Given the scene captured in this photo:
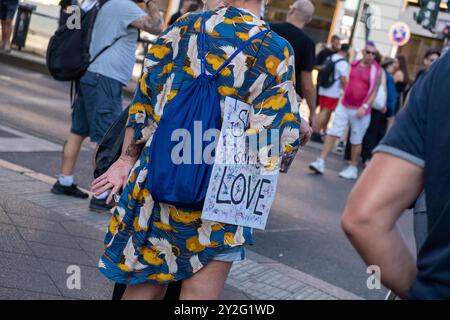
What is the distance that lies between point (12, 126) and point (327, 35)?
21.2 m

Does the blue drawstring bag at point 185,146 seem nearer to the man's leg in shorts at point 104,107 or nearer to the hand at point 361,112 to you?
the man's leg in shorts at point 104,107

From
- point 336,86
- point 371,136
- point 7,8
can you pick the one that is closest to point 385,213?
point 371,136

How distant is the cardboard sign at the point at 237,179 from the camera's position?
2621mm

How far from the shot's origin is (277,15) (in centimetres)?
2808

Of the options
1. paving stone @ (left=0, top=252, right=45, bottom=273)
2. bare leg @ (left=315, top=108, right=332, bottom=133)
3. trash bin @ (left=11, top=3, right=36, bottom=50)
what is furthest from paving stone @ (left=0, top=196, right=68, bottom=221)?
trash bin @ (left=11, top=3, right=36, bottom=50)

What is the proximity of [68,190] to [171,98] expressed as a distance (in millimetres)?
3454

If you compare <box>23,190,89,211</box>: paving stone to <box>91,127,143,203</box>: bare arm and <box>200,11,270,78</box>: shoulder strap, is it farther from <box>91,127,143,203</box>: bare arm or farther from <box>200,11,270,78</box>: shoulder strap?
<box>200,11,270,78</box>: shoulder strap

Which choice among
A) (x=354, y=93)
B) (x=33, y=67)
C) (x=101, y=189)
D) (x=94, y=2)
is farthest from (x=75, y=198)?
(x=33, y=67)

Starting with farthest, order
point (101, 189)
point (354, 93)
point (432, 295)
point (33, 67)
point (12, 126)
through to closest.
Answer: point (33, 67)
point (354, 93)
point (12, 126)
point (101, 189)
point (432, 295)

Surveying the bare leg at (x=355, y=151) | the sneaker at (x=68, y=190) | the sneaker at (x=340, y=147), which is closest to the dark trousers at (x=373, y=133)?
the bare leg at (x=355, y=151)

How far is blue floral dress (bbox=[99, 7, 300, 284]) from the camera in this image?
8.75 feet

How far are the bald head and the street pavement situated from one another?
6.03 ft

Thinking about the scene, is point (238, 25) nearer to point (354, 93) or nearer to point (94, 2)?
point (94, 2)
